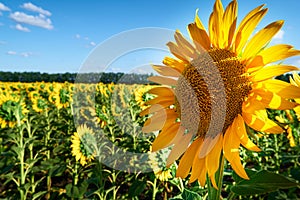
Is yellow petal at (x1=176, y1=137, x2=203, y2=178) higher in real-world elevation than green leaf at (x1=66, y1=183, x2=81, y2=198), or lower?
higher

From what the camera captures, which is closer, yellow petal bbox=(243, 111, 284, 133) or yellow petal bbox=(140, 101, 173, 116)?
yellow petal bbox=(243, 111, 284, 133)

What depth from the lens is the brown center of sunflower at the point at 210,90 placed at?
79 cm

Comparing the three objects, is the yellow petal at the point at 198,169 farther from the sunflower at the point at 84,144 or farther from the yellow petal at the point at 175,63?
the sunflower at the point at 84,144

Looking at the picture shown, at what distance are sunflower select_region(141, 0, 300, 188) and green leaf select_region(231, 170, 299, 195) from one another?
13cm

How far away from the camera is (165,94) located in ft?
3.03

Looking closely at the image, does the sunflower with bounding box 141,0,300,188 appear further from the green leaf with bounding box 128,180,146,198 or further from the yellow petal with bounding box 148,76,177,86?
the green leaf with bounding box 128,180,146,198

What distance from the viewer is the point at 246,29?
0.79m

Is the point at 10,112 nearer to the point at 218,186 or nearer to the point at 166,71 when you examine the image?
the point at 166,71

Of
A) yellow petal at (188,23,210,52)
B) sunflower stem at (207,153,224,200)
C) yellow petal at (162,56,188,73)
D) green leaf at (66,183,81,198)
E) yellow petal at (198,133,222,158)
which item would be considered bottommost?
green leaf at (66,183,81,198)

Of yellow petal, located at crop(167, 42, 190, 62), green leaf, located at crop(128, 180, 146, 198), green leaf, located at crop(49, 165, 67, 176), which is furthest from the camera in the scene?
green leaf, located at crop(49, 165, 67, 176)

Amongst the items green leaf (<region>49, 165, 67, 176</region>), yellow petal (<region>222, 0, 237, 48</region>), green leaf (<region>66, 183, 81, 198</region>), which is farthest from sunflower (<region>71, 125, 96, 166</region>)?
yellow petal (<region>222, 0, 237, 48</region>)

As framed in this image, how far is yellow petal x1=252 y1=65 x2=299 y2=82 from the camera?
0.70 m

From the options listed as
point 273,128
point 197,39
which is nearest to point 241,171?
point 273,128

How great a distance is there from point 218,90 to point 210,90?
0.07ft
